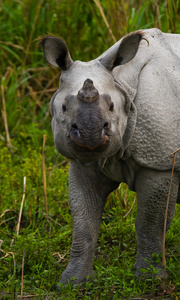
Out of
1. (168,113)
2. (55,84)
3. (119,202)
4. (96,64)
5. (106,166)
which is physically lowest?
(119,202)

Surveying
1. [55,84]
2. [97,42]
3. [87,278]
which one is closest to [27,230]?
[87,278]

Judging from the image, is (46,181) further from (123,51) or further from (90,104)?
(90,104)

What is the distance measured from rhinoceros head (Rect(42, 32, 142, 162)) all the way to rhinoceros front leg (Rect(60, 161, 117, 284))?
1.55 ft

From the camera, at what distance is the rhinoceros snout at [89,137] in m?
3.47

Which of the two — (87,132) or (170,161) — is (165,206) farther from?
(87,132)

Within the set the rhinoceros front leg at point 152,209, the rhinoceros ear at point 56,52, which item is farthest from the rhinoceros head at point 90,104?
the rhinoceros front leg at point 152,209

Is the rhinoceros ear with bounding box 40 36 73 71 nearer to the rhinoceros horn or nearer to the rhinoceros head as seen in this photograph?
the rhinoceros head

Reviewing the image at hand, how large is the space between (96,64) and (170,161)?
2.56 feet

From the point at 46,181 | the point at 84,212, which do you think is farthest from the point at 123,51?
the point at 46,181

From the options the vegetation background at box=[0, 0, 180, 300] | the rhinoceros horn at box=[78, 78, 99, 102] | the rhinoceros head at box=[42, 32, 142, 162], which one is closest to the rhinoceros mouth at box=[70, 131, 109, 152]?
the rhinoceros head at box=[42, 32, 142, 162]

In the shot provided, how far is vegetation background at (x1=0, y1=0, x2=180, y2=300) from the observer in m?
4.35

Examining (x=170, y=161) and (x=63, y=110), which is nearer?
(x=63, y=110)

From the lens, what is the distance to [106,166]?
4145 millimetres

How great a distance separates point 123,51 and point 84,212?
1.16 metres
